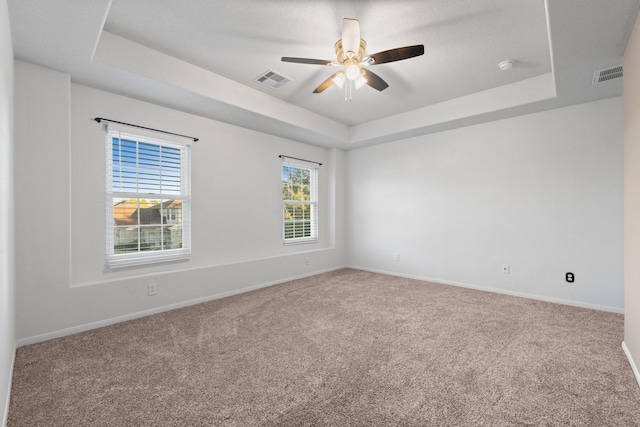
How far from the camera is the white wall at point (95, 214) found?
250 centimetres

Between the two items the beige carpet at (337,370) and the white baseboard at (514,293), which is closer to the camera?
the beige carpet at (337,370)

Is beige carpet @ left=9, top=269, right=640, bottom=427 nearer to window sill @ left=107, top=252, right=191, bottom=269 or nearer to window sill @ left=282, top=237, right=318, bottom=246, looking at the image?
window sill @ left=107, top=252, right=191, bottom=269

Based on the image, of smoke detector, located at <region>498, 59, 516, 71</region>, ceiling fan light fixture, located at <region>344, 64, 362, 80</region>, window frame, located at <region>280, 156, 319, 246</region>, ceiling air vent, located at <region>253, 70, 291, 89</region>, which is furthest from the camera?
window frame, located at <region>280, 156, 319, 246</region>

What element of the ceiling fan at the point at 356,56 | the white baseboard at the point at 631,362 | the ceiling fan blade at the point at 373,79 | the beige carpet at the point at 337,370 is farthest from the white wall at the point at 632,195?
the ceiling fan blade at the point at 373,79

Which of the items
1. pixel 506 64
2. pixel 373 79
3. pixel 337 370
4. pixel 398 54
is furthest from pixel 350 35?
Result: pixel 337 370

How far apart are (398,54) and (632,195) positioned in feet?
6.40

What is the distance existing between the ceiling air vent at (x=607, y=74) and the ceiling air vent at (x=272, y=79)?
9.95ft

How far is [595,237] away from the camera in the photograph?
11.1ft

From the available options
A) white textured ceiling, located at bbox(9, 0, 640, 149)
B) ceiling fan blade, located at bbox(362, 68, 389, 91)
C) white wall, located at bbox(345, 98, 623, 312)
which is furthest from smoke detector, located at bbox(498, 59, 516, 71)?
ceiling fan blade, located at bbox(362, 68, 389, 91)

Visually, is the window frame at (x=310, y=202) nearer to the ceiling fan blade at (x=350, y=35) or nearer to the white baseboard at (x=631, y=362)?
the ceiling fan blade at (x=350, y=35)

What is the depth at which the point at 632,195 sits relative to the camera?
205 centimetres

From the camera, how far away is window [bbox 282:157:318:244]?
502 cm

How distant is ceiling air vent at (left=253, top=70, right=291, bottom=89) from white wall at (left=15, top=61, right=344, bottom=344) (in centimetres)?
98

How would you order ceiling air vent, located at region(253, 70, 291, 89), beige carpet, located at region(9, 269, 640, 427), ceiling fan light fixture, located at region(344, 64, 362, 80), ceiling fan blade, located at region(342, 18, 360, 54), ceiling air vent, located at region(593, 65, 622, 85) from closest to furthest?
beige carpet, located at region(9, 269, 640, 427) < ceiling fan blade, located at region(342, 18, 360, 54) < ceiling fan light fixture, located at region(344, 64, 362, 80) < ceiling air vent, located at region(593, 65, 622, 85) < ceiling air vent, located at region(253, 70, 291, 89)
